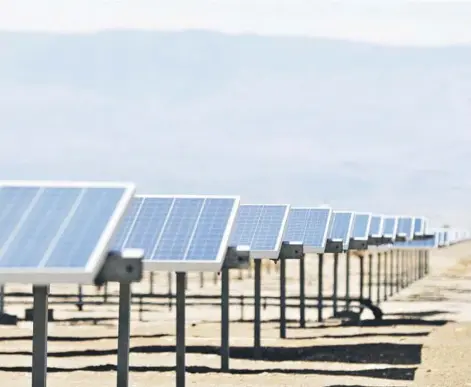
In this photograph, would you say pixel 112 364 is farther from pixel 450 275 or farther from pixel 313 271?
pixel 313 271

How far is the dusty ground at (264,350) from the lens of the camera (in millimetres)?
24984

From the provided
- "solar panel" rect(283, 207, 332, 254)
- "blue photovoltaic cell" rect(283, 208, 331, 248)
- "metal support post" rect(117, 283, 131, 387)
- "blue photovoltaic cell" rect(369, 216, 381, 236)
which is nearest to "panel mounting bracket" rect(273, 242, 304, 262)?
"solar panel" rect(283, 207, 332, 254)

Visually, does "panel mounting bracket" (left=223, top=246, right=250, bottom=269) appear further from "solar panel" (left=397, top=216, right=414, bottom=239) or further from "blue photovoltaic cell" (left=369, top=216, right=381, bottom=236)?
"solar panel" (left=397, top=216, right=414, bottom=239)

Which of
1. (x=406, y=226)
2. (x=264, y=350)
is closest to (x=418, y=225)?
(x=406, y=226)

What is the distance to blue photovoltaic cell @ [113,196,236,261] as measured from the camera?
17.1 meters

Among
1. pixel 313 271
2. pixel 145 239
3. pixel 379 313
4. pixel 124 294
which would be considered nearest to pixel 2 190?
pixel 124 294

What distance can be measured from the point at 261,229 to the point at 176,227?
327 inches

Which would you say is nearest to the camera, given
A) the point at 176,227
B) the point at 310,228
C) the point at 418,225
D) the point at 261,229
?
the point at 176,227

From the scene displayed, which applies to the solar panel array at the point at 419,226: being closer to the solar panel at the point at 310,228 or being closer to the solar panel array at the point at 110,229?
the solar panel at the point at 310,228

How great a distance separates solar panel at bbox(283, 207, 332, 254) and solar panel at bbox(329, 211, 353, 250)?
92.6 inches

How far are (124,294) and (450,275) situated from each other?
Result: 87545 mm

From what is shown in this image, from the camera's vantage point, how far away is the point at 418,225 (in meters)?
66.5

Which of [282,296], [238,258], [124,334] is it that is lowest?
[124,334]

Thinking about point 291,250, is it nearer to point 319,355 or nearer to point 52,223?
point 319,355
